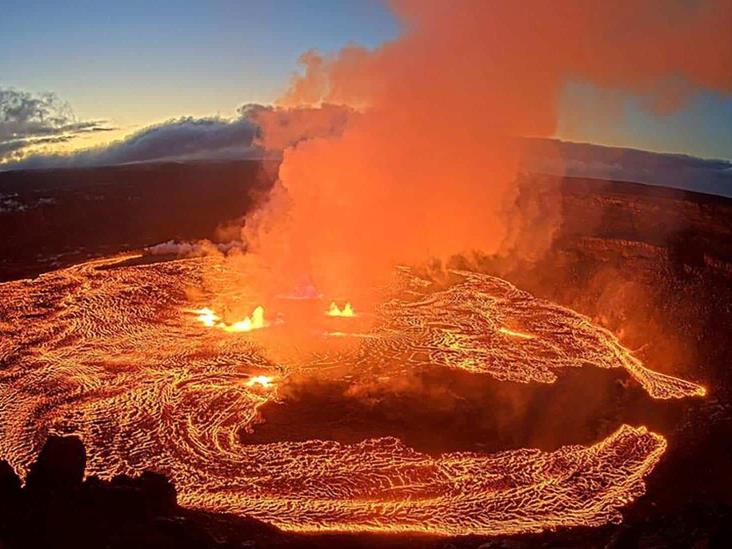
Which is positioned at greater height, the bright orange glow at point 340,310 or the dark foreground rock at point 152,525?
the bright orange glow at point 340,310

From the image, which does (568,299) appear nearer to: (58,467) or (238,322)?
(238,322)

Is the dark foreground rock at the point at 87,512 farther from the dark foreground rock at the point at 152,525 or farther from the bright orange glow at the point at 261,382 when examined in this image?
the bright orange glow at the point at 261,382

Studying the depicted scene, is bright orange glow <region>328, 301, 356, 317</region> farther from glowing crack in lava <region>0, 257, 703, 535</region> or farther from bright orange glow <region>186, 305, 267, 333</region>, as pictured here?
bright orange glow <region>186, 305, 267, 333</region>

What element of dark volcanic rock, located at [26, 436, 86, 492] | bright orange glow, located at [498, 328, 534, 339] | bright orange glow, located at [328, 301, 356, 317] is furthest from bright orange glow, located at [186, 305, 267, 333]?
dark volcanic rock, located at [26, 436, 86, 492]

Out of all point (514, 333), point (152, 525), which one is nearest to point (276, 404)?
point (152, 525)

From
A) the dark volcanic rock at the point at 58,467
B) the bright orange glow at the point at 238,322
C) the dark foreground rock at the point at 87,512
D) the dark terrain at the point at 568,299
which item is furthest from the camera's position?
the bright orange glow at the point at 238,322

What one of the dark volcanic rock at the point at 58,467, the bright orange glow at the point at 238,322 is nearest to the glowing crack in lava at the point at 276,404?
the bright orange glow at the point at 238,322
